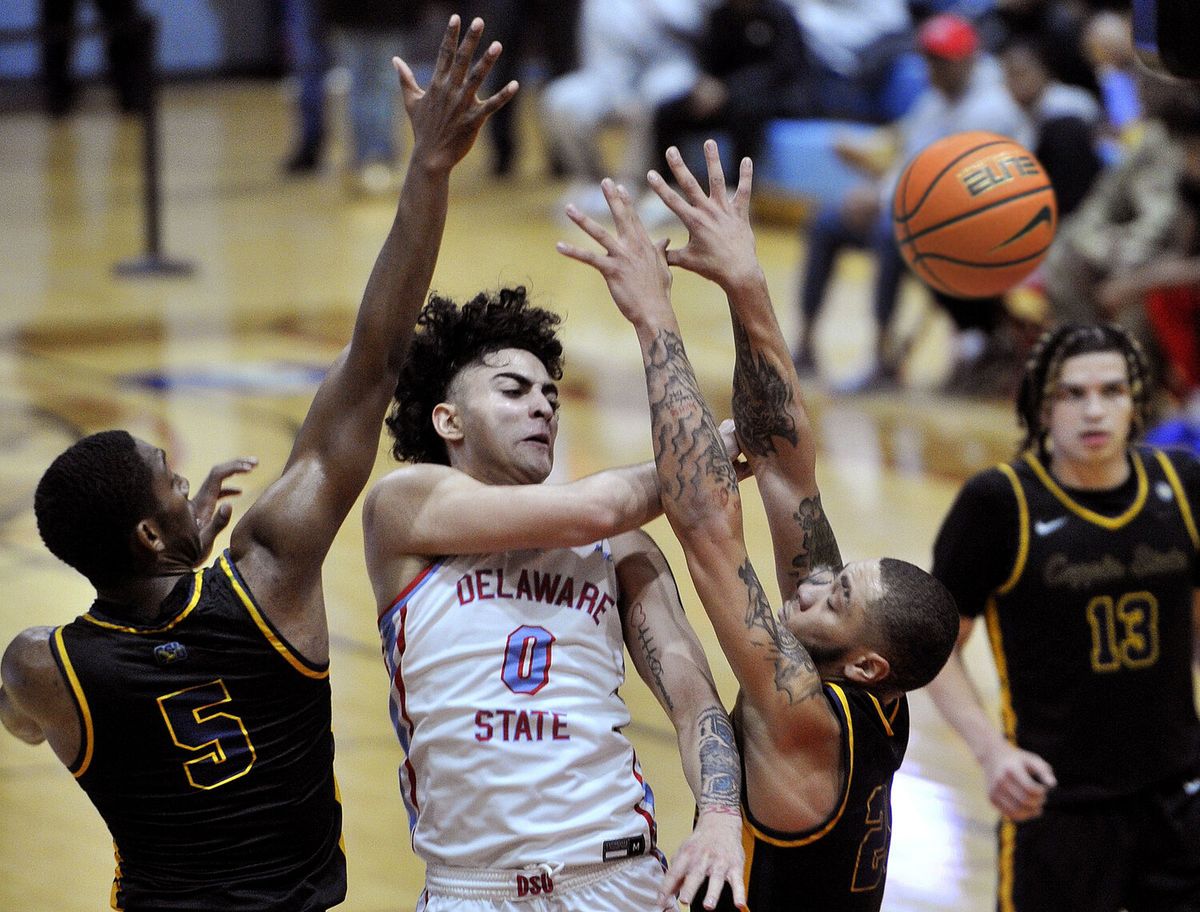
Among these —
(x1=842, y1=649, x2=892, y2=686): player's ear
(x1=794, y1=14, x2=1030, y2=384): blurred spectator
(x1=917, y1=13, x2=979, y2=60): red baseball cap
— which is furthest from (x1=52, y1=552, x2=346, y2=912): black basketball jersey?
(x1=917, y1=13, x2=979, y2=60): red baseball cap

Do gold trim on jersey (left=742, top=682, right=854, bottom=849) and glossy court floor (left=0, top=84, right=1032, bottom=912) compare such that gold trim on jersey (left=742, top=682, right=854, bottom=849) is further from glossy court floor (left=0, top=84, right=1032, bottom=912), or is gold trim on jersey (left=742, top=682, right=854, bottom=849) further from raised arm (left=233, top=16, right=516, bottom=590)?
glossy court floor (left=0, top=84, right=1032, bottom=912)

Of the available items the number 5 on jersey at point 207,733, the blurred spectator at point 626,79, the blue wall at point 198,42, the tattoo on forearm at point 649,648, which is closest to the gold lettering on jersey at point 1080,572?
the tattoo on forearm at point 649,648

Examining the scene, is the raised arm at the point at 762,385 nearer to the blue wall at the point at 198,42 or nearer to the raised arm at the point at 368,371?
the raised arm at the point at 368,371

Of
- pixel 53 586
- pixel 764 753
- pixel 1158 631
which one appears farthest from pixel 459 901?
pixel 53 586

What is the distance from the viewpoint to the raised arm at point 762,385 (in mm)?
3146

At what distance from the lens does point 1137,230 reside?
8.73m

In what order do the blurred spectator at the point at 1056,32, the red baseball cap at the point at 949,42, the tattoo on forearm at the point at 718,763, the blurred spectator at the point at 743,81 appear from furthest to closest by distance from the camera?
1. the blurred spectator at the point at 743,81
2. the blurred spectator at the point at 1056,32
3. the red baseball cap at the point at 949,42
4. the tattoo on forearm at the point at 718,763

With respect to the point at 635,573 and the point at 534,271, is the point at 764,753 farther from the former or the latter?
the point at 534,271

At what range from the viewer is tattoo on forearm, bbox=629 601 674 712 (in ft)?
A: 10.5

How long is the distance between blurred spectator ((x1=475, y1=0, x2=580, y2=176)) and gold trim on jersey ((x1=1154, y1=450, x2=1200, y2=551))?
39.5 feet

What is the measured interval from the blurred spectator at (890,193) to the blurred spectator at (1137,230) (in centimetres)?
63

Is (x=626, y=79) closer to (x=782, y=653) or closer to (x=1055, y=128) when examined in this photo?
(x=1055, y=128)

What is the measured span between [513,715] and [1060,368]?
1920 mm

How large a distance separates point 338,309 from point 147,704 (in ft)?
28.0
